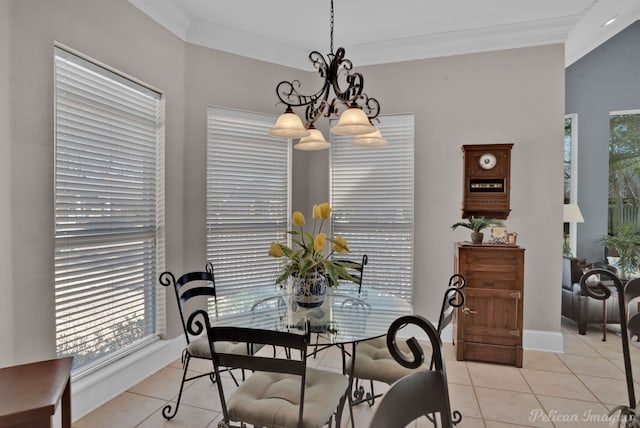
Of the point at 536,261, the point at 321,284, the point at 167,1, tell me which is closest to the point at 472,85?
the point at 536,261

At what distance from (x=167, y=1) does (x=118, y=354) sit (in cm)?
277

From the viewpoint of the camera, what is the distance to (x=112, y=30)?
2527 millimetres

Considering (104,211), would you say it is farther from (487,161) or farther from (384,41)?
(487,161)

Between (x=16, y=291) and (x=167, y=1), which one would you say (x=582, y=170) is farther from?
(x=16, y=291)

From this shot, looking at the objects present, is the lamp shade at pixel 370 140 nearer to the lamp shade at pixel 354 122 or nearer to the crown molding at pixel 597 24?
the lamp shade at pixel 354 122

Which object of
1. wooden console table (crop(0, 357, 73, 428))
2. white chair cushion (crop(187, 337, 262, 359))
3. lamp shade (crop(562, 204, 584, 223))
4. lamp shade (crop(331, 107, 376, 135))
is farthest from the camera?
lamp shade (crop(562, 204, 584, 223))

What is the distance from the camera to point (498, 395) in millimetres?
2586

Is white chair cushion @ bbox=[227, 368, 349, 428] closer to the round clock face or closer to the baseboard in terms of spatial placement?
the baseboard

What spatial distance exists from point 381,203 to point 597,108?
12.3ft

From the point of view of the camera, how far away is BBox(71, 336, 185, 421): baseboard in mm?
2303

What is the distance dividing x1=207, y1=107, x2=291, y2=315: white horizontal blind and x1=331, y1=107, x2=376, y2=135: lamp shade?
1.73m

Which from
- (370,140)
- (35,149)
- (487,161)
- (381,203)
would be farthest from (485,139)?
(35,149)

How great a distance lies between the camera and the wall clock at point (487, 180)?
3.30 meters

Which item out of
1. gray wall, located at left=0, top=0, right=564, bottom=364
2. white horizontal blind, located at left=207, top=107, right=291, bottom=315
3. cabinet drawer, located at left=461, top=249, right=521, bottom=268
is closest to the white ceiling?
gray wall, located at left=0, top=0, right=564, bottom=364
